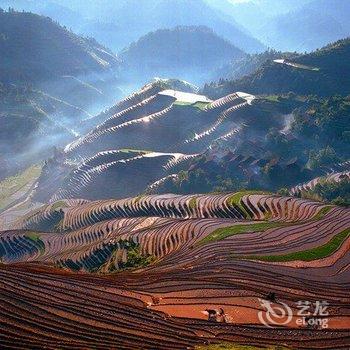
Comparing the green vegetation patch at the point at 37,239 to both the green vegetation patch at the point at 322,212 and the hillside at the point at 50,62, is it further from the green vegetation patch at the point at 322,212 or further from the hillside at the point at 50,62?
the hillside at the point at 50,62

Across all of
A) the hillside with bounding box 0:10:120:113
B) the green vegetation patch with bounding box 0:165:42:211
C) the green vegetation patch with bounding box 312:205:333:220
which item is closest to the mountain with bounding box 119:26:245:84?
the hillside with bounding box 0:10:120:113

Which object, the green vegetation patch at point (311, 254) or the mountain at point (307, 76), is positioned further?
the mountain at point (307, 76)

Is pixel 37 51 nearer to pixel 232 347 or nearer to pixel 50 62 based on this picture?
pixel 50 62

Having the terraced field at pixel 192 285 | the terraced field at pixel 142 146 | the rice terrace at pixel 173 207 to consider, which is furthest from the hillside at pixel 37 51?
the terraced field at pixel 192 285

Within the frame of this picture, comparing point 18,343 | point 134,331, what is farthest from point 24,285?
point 134,331

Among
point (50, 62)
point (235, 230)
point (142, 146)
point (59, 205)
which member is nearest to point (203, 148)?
point (142, 146)

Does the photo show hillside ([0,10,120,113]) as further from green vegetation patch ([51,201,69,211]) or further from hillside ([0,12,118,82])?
green vegetation patch ([51,201,69,211])
